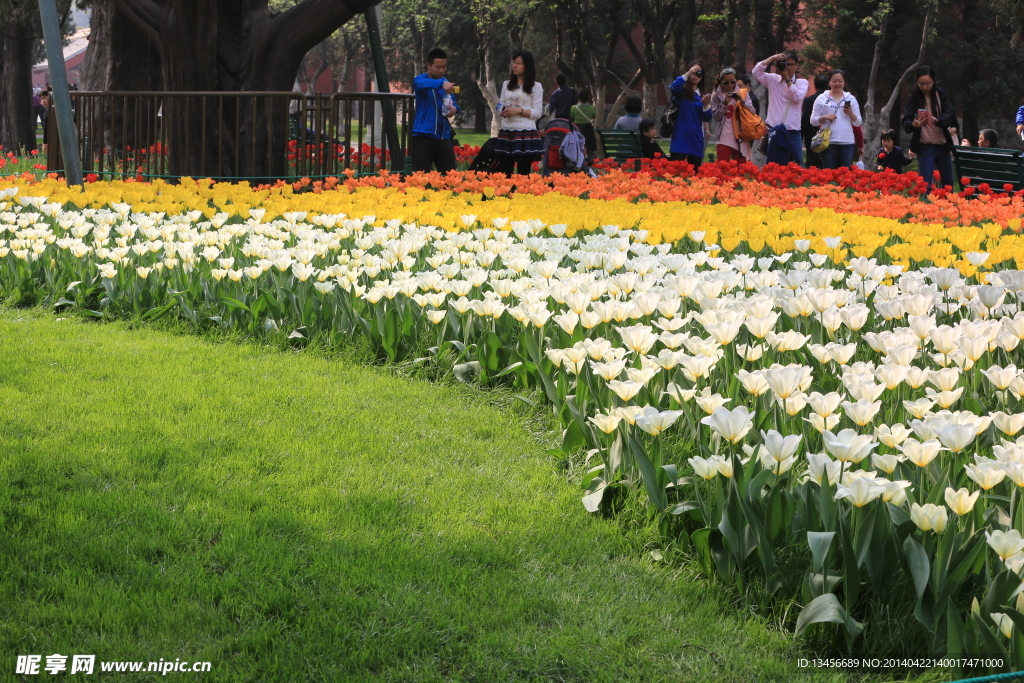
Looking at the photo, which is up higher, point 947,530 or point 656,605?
point 947,530

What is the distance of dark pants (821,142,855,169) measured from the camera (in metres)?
13.1

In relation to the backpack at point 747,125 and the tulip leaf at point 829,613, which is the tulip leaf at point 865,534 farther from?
the backpack at point 747,125

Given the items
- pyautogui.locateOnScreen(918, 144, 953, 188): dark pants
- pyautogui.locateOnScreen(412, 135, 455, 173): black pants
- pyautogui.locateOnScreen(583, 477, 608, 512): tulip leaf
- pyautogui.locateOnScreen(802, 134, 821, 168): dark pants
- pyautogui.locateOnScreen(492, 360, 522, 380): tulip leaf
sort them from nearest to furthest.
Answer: pyautogui.locateOnScreen(583, 477, 608, 512): tulip leaf
pyautogui.locateOnScreen(492, 360, 522, 380): tulip leaf
pyautogui.locateOnScreen(412, 135, 455, 173): black pants
pyautogui.locateOnScreen(918, 144, 953, 188): dark pants
pyautogui.locateOnScreen(802, 134, 821, 168): dark pants

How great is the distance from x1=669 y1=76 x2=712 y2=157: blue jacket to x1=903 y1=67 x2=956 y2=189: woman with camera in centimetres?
239

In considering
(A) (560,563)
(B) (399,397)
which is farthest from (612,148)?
(A) (560,563)

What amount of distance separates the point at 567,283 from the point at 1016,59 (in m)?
28.9

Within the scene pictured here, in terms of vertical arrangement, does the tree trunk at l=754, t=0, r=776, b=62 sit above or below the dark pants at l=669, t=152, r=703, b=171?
above

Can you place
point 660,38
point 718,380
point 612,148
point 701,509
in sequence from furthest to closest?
1. point 660,38
2. point 612,148
3. point 718,380
4. point 701,509

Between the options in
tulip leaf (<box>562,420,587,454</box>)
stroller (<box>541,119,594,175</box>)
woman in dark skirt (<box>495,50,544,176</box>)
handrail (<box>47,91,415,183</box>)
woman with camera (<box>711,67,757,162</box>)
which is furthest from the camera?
stroller (<box>541,119,594,175</box>)

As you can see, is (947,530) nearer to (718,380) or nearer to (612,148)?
(718,380)

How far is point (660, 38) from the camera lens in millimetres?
27281

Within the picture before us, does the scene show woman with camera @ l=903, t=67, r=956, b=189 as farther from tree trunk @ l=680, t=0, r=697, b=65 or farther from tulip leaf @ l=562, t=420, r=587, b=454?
tree trunk @ l=680, t=0, r=697, b=65

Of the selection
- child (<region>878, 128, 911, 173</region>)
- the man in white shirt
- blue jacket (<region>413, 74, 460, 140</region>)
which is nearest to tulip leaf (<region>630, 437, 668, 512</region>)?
blue jacket (<region>413, 74, 460, 140</region>)

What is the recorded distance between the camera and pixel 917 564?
2473mm
